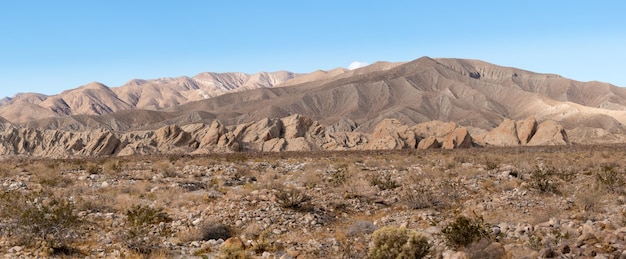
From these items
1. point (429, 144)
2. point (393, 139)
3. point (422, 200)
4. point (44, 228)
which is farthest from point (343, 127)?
point (44, 228)

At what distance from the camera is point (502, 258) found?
8352 mm

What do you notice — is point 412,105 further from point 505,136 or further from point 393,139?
point 393,139

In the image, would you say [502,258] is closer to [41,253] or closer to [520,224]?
[520,224]

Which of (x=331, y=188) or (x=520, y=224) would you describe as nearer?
(x=520, y=224)

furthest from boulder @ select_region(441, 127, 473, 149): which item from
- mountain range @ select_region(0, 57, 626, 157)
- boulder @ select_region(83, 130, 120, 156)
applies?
boulder @ select_region(83, 130, 120, 156)

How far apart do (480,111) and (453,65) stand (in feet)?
270

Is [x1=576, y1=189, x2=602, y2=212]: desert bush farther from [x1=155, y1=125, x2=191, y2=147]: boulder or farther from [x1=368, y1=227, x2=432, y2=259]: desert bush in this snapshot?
[x1=155, y1=125, x2=191, y2=147]: boulder

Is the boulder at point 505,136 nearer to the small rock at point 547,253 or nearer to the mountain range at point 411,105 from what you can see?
the mountain range at point 411,105

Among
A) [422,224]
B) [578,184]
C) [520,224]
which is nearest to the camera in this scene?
[520,224]

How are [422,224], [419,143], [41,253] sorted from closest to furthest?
[41,253], [422,224], [419,143]

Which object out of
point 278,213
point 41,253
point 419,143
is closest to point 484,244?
point 278,213

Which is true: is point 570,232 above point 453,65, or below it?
below

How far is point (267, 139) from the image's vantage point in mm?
58219

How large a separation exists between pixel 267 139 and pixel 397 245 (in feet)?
165
